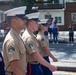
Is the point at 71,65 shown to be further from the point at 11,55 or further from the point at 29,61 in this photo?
the point at 11,55

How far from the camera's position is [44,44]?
7.13m

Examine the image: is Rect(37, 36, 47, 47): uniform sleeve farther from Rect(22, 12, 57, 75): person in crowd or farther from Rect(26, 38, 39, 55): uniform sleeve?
Rect(26, 38, 39, 55): uniform sleeve

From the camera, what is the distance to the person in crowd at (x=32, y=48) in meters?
5.48

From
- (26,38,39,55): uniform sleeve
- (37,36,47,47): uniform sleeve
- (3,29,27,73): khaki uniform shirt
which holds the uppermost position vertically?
(3,29,27,73): khaki uniform shirt

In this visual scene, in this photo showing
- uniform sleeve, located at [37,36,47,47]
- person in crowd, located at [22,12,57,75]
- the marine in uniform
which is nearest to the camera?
the marine in uniform

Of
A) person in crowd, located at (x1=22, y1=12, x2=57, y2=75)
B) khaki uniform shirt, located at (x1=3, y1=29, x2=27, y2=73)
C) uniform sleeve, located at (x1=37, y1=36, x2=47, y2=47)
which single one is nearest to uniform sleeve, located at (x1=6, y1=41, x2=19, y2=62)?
khaki uniform shirt, located at (x1=3, y1=29, x2=27, y2=73)

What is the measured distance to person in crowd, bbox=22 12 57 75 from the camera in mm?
5477

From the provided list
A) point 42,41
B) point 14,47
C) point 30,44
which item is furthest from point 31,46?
point 42,41

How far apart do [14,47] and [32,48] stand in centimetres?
92

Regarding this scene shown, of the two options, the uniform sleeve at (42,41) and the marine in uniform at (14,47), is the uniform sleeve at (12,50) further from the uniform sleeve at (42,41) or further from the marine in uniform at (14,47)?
the uniform sleeve at (42,41)

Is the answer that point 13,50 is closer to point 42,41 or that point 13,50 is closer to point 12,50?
point 12,50

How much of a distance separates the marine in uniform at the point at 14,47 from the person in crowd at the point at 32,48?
27.5 inches

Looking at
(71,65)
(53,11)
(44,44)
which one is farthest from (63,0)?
(44,44)

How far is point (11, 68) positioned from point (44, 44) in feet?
8.26
